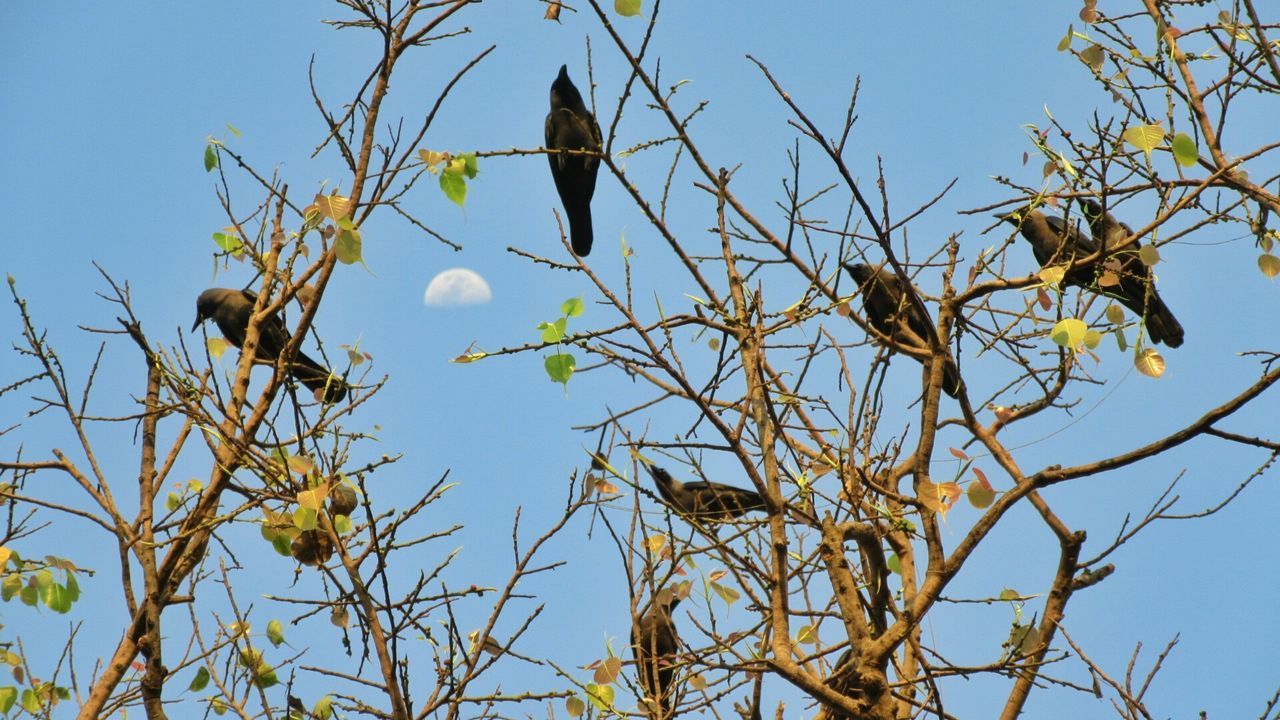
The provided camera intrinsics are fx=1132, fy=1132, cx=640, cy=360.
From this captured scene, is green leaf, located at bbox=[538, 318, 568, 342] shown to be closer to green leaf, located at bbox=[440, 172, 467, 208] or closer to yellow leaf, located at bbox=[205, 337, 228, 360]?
green leaf, located at bbox=[440, 172, 467, 208]

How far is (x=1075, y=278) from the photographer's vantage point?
4.51m

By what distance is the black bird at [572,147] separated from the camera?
6.15 meters

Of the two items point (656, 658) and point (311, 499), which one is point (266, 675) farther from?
point (656, 658)

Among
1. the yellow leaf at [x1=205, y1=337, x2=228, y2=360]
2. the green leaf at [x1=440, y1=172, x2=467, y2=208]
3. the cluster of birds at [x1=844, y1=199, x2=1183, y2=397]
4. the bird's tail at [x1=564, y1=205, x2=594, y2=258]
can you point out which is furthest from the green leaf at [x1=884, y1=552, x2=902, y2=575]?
the bird's tail at [x1=564, y1=205, x2=594, y2=258]

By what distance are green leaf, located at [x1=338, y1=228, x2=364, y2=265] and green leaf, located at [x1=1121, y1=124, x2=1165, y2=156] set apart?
2.14m

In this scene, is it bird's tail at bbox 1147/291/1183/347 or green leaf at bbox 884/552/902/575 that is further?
bird's tail at bbox 1147/291/1183/347

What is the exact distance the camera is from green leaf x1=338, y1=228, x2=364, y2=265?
2.89 metres

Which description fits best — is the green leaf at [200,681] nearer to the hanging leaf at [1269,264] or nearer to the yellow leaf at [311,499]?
the yellow leaf at [311,499]

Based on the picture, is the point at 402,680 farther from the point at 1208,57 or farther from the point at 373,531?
the point at 1208,57

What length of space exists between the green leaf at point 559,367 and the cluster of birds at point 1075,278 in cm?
78

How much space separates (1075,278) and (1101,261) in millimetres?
1298

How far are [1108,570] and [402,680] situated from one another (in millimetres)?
1849

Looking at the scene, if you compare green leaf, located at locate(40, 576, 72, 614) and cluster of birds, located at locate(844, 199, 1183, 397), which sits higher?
cluster of birds, located at locate(844, 199, 1183, 397)

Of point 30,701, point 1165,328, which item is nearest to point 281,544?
point 30,701
